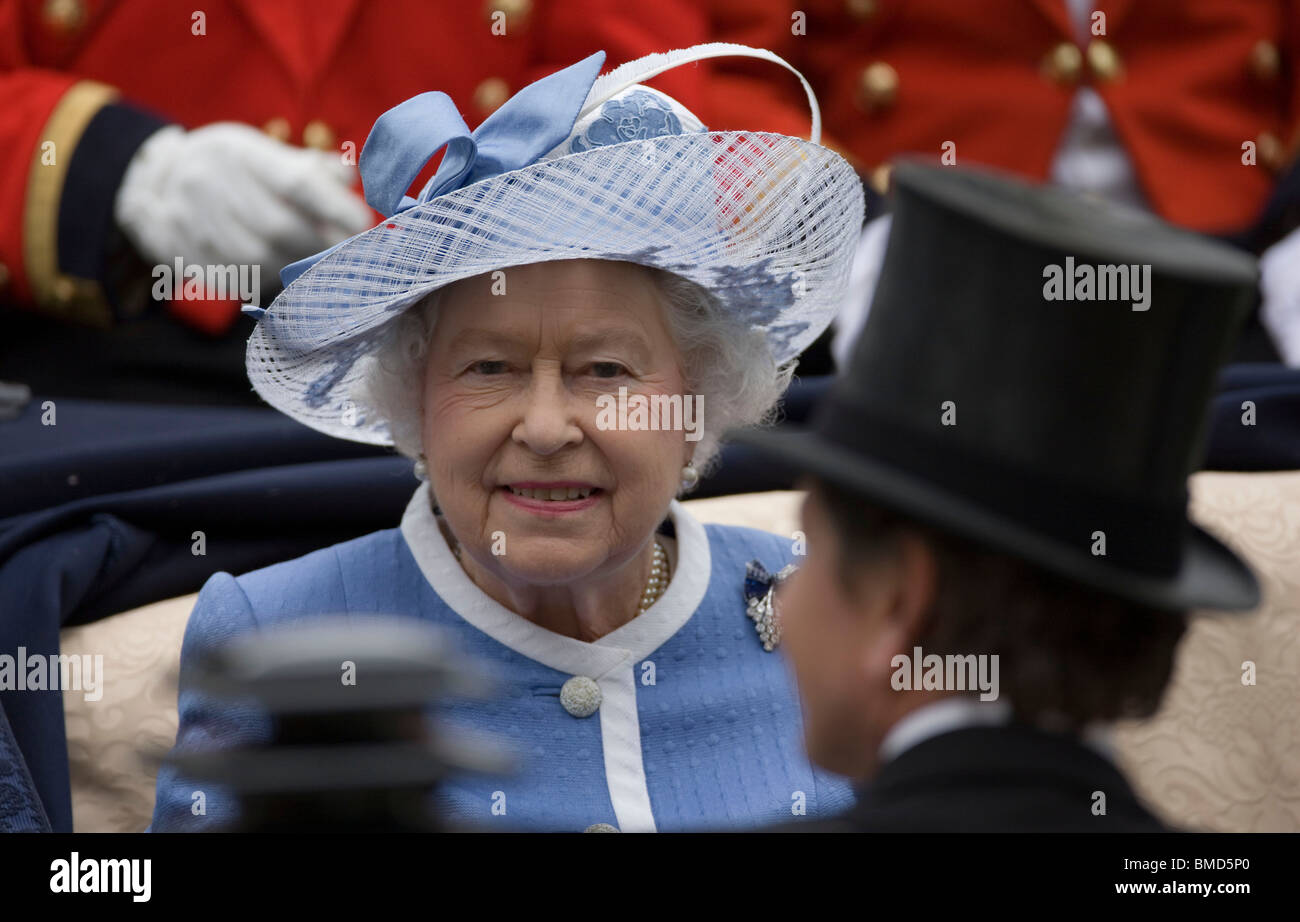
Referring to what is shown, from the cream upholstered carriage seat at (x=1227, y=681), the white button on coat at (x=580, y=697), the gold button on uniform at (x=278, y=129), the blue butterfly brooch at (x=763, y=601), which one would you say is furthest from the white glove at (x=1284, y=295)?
the gold button on uniform at (x=278, y=129)

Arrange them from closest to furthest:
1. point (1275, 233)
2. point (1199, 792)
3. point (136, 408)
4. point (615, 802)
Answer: point (615, 802), point (1199, 792), point (136, 408), point (1275, 233)

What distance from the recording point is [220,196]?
276 centimetres

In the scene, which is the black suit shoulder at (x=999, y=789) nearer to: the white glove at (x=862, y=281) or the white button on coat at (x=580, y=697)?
the white button on coat at (x=580, y=697)

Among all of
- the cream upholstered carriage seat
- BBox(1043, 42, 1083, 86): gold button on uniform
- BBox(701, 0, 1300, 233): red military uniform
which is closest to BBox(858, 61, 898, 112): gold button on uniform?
BBox(701, 0, 1300, 233): red military uniform

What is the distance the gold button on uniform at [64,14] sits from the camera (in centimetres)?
305

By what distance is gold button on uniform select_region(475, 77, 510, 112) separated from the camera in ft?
10.1

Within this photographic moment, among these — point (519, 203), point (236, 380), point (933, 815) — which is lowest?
point (933, 815)

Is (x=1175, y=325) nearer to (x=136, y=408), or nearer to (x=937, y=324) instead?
(x=937, y=324)

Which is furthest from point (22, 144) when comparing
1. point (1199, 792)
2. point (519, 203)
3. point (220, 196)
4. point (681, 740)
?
point (1199, 792)

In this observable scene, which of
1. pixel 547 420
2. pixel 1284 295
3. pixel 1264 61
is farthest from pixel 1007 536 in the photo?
pixel 1264 61

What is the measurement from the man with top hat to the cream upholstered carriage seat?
1391mm

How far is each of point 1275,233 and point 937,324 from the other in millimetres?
2373

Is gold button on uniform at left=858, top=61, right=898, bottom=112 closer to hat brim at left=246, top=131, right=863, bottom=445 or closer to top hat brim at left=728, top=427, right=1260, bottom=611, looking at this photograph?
hat brim at left=246, top=131, right=863, bottom=445

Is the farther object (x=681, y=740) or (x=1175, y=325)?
(x=681, y=740)
